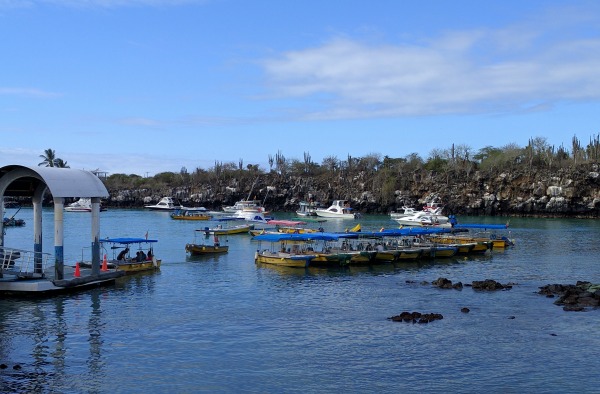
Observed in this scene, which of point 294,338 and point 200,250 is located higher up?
point 200,250

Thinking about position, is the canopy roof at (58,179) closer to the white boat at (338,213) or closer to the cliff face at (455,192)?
the white boat at (338,213)

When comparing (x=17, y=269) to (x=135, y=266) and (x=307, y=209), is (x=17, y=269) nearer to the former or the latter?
(x=135, y=266)

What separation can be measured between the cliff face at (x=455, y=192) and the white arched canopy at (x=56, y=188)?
129 m

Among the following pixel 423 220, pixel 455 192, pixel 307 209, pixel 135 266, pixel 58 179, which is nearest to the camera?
pixel 58 179

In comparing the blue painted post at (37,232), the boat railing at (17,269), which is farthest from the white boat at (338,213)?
the boat railing at (17,269)

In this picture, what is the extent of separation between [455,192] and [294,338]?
5622 inches

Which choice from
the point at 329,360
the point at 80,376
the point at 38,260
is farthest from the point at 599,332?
the point at 38,260

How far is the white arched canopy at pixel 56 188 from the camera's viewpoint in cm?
3944

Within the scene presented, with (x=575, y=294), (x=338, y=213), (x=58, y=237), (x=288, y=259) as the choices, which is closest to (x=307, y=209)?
(x=338, y=213)

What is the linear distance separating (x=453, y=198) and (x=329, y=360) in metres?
144

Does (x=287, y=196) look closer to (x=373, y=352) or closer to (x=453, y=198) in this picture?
(x=453, y=198)

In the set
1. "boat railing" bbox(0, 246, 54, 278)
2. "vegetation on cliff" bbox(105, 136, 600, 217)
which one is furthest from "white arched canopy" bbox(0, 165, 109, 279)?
"vegetation on cliff" bbox(105, 136, 600, 217)

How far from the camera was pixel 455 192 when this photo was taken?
168 metres

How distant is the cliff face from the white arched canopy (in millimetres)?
128754
